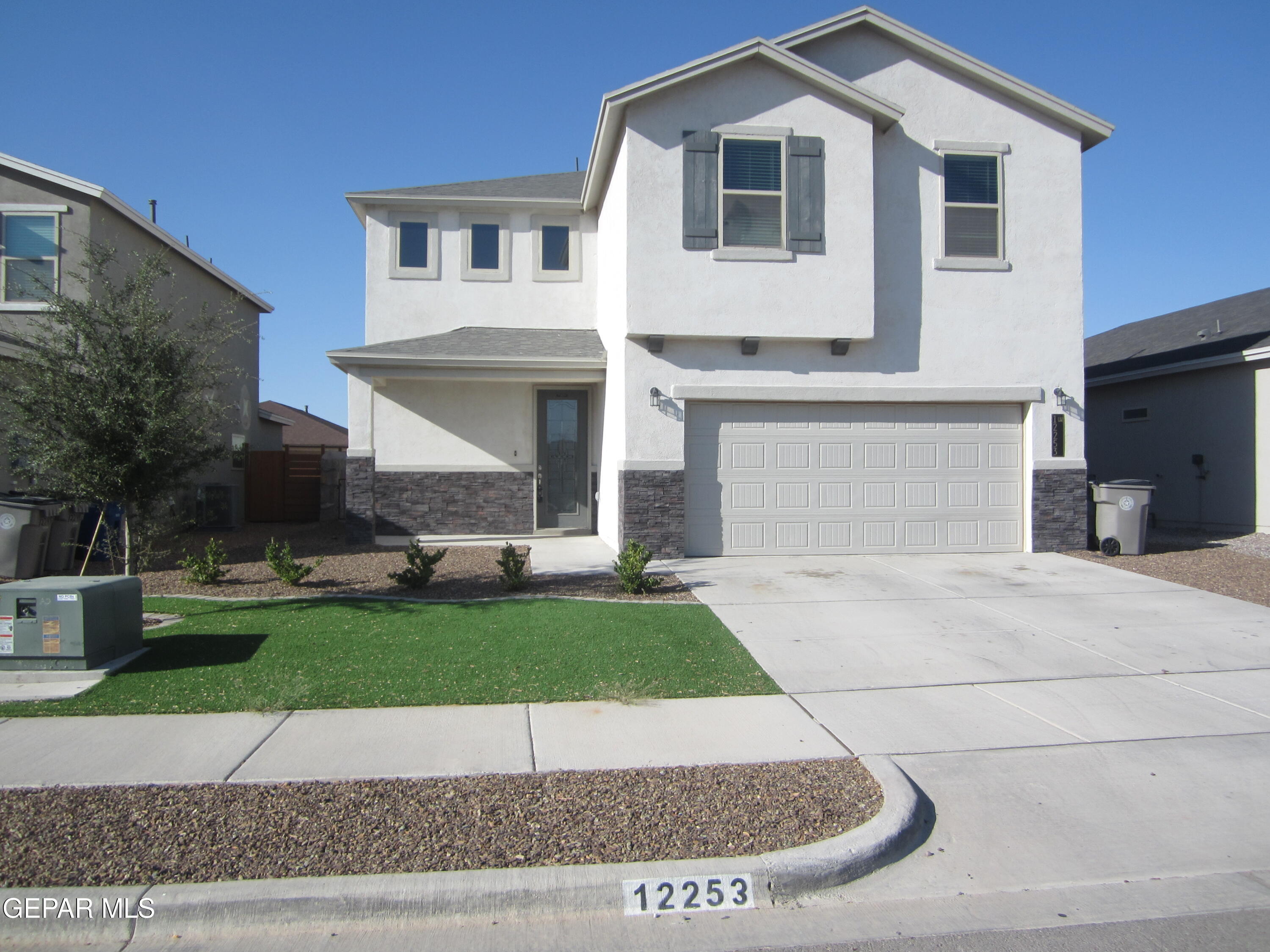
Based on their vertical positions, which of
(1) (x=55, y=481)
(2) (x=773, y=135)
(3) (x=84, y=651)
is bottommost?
(3) (x=84, y=651)

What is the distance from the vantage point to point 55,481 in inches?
310

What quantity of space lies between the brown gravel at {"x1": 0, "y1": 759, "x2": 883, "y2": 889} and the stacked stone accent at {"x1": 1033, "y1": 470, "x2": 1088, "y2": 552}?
30.5 ft

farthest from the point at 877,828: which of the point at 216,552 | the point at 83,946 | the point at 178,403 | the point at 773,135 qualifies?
the point at 773,135

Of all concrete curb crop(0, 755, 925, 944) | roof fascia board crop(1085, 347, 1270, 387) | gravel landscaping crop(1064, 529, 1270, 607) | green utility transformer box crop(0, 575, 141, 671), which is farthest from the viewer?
roof fascia board crop(1085, 347, 1270, 387)

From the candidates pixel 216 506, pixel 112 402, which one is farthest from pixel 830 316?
pixel 216 506

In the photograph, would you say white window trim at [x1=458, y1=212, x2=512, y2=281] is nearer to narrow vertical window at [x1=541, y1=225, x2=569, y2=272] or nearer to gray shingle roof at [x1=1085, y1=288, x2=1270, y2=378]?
narrow vertical window at [x1=541, y1=225, x2=569, y2=272]

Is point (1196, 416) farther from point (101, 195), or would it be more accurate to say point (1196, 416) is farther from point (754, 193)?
point (101, 195)

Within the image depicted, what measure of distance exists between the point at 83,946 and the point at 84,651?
12.1ft

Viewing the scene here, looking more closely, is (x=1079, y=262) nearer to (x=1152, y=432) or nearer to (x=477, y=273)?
(x=1152, y=432)

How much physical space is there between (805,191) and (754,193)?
0.72 metres

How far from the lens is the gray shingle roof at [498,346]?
44.1 feet

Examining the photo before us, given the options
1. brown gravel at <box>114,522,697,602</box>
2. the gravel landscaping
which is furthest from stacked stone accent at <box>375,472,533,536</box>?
the gravel landscaping

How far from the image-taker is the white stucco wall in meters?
15.5

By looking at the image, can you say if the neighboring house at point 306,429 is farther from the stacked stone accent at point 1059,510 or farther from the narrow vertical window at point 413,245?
the stacked stone accent at point 1059,510
